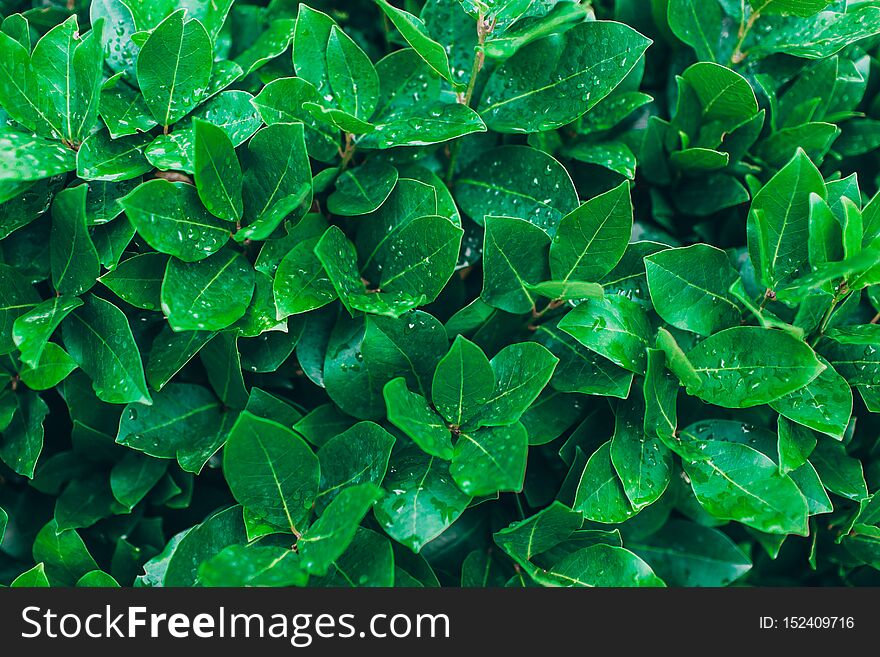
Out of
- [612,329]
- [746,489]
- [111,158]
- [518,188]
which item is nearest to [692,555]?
[746,489]

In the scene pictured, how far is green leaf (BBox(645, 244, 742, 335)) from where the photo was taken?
1039mm

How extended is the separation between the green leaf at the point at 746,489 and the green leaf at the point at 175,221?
759 mm

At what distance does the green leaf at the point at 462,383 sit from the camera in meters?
0.96

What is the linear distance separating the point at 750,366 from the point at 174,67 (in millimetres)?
918

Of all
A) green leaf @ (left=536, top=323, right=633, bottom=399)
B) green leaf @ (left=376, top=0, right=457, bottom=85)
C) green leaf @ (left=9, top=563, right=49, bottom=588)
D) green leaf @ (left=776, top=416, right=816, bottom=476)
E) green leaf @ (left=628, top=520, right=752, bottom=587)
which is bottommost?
green leaf @ (left=628, top=520, right=752, bottom=587)

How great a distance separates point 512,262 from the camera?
105 cm

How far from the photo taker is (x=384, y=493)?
95cm

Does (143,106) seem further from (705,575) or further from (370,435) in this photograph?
(705,575)

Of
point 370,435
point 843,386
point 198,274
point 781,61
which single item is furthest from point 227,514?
point 781,61

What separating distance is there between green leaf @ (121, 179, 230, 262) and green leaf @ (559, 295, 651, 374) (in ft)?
1.67

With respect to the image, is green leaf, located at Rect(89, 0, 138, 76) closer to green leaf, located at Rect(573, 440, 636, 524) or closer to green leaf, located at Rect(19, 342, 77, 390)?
green leaf, located at Rect(19, 342, 77, 390)

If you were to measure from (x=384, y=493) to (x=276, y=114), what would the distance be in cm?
55

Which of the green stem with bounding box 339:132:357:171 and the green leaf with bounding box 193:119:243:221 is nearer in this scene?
the green leaf with bounding box 193:119:243:221

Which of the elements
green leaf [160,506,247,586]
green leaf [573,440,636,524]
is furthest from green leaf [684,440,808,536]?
green leaf [160,506,247,586]
